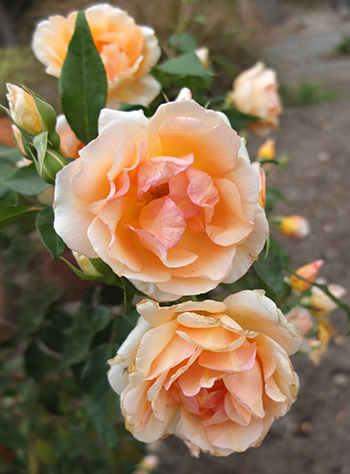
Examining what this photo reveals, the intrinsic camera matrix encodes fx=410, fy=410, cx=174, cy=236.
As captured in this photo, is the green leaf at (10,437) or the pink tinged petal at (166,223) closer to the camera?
the pink tinged petal at (166,223)

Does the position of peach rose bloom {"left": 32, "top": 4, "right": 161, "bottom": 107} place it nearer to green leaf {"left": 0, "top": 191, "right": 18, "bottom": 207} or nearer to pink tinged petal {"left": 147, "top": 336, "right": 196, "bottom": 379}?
green leaf {"left": 0, "top": 191, "right": 18, "bottom": 207}

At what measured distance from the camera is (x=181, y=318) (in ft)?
1.01

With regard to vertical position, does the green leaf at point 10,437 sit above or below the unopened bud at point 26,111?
below

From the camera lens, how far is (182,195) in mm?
320

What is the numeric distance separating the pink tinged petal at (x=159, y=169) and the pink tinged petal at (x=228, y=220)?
0.03 meters

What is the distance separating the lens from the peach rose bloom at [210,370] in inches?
12.3

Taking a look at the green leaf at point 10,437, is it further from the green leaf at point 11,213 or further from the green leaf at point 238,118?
the green leaf at point 238,118

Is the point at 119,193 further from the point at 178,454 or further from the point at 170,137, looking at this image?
the point at 178,454

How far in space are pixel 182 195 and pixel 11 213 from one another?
201 millimetres

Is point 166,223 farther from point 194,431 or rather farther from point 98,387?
point 98,387

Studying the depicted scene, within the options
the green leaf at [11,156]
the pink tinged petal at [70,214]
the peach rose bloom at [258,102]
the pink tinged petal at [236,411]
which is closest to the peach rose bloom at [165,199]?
the pink tinged petal at [70,214]

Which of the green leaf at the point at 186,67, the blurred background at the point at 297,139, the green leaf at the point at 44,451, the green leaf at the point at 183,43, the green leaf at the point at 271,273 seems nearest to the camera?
the green leaf at the point at 271,273

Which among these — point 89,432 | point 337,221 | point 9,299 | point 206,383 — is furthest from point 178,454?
point 337,221

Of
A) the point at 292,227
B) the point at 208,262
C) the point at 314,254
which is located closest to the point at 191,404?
the point at 208,262
